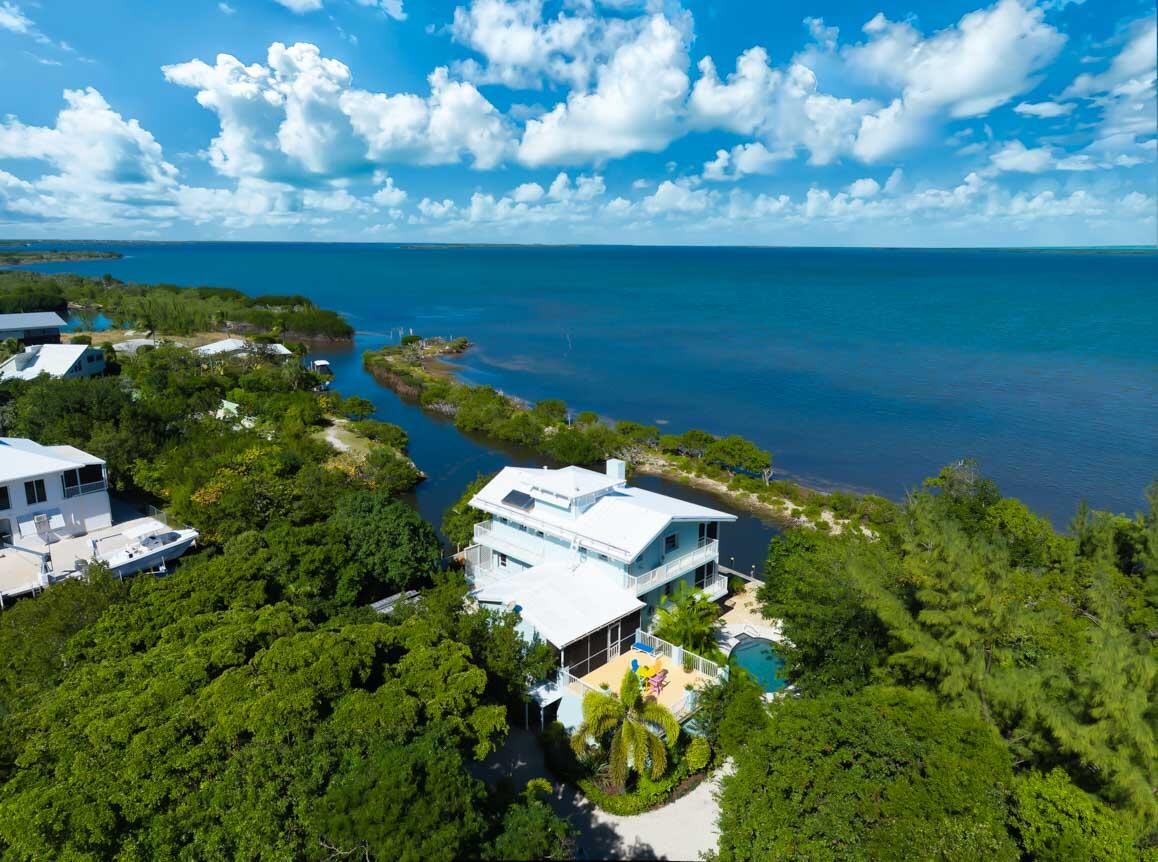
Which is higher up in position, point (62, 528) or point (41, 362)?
Answer: point (41, 362)

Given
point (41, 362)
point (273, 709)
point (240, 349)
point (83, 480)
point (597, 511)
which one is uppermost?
point (273, 709)

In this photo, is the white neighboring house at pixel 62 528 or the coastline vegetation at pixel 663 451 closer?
the white neighboring house at pixel 62 528

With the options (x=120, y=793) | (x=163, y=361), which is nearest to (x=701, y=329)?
(x=163, y=361)

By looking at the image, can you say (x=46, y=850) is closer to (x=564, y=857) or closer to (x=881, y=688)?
(x=564, y=857)

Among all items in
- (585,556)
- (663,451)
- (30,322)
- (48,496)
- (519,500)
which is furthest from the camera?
(30,322)

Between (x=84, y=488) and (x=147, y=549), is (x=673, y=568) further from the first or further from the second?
(x=84, y=488)

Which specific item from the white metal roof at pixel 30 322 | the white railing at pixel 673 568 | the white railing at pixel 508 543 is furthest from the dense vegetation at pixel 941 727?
the white metal roof at pixel 30 322

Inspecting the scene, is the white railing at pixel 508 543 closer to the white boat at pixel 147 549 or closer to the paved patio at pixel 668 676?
the paved patio at pixel 668 676

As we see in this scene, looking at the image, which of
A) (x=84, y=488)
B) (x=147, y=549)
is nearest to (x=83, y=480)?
(x=84, y=488)
